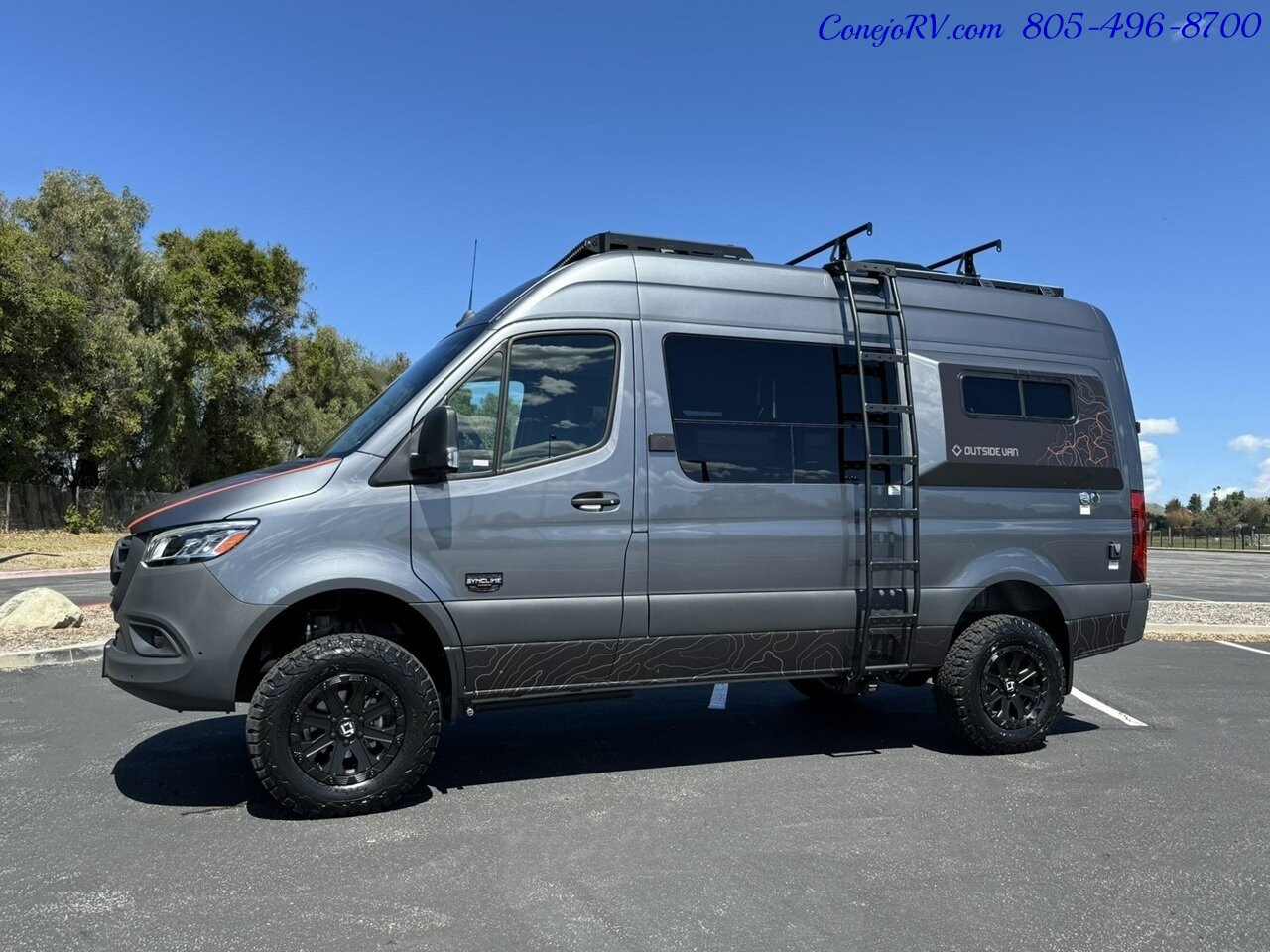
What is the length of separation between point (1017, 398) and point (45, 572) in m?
21.4

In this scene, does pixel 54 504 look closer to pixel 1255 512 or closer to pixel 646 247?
pixel 646 247

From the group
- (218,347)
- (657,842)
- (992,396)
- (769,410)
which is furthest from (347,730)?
(218,347)

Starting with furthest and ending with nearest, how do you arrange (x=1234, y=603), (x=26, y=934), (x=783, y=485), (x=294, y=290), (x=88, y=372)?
(x=294, y=290)
(x=88, y=372)
(x=1234, y=603)
(x=783, y=485)
(x=26, y=934)

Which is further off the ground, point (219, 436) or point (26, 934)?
point (219, 436)

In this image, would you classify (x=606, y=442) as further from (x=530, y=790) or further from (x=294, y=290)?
(x=294, y=290)

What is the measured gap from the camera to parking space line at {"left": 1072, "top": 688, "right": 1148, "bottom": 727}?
662cm

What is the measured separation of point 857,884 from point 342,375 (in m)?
53.0

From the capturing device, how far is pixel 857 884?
12.1ft

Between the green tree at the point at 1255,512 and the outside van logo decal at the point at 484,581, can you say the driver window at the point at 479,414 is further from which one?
the green tree at the point at 1255,512

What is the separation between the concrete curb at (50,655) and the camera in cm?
812

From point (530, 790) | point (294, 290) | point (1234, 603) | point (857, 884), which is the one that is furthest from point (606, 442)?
point (294, 290)

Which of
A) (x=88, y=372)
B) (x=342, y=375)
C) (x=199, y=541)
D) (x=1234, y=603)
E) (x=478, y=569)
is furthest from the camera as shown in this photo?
(x=342, y=375)

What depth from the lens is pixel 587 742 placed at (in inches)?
233

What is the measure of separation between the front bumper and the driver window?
1.16 m
